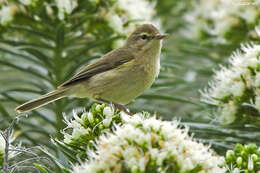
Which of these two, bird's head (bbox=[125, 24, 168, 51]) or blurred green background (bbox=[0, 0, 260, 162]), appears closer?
blurred green background (bbox=[0, 0, 260, 162])

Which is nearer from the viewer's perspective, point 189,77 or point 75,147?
point 75,147

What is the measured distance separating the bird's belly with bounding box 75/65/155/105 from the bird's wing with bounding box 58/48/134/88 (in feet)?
0.21

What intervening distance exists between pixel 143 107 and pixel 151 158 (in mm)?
2959

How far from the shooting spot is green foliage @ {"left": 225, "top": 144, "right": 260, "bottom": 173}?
2.56 meters

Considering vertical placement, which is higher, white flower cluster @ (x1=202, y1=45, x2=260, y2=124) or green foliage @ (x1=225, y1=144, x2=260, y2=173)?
white flower cluster @ (x1=202, y1=45, x2=260, y2=124)

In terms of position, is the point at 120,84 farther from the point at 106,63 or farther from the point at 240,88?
the point at 240,88

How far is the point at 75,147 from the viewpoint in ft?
9.15

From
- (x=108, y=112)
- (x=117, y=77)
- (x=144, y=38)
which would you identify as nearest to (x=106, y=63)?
(x=117, y=77)

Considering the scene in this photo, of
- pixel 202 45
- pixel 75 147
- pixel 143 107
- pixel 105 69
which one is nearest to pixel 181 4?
pixel 202 45

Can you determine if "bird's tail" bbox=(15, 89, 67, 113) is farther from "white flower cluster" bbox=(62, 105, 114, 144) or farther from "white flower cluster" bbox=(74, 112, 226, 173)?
"white flower cluster" bbox=(74, 112, 226, 173)

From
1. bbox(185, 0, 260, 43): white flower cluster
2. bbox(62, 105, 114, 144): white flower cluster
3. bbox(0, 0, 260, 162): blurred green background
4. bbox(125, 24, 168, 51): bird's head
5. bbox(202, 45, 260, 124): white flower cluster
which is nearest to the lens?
bbox(62, 105, 114, 144): white flower cluster

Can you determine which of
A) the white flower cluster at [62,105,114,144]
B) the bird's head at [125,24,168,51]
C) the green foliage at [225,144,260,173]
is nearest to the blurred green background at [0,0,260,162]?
the bird's head at [125,24,168,51]

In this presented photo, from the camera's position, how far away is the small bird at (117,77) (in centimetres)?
410

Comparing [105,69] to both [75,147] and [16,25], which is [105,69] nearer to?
[16,25]
